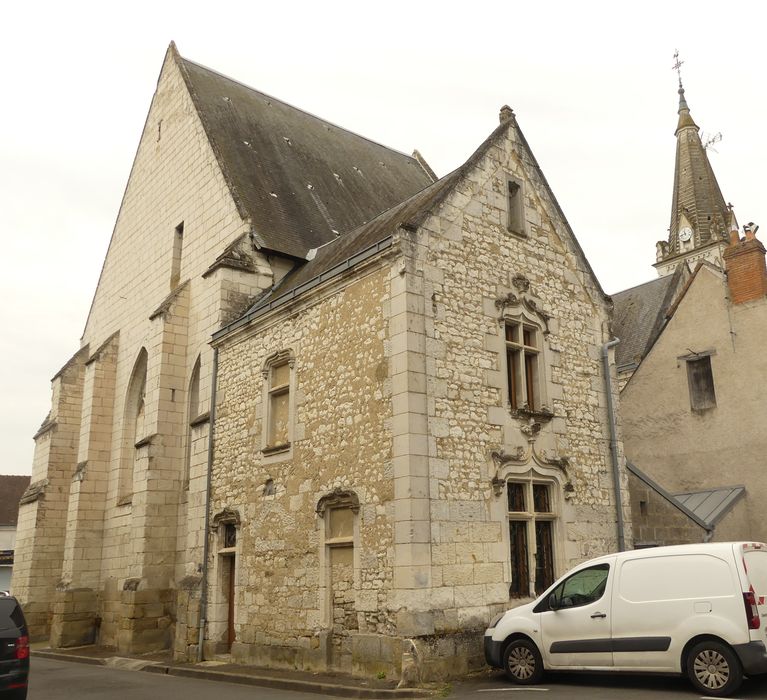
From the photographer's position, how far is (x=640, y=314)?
28.7 m

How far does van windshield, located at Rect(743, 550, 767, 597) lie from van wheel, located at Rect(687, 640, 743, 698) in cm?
70

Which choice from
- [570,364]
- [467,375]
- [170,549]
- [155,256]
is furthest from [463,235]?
[155,256]

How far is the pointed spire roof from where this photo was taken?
3894cm

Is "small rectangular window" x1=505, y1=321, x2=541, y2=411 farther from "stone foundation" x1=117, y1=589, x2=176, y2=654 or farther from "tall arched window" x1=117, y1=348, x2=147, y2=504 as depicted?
"tall arched window" x1=117, y1=348, x2=147, y2=504

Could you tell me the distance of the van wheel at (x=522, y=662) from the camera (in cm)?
872

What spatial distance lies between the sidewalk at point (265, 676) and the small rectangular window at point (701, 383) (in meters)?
11.0

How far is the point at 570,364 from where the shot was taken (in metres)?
12.5

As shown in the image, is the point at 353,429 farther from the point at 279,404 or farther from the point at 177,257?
the point at 177,257

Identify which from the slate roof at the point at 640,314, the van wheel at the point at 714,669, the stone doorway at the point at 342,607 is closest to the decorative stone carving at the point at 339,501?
the stone doorway at the point at 342,607

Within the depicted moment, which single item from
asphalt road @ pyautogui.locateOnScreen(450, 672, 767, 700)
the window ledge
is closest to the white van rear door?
asphalt road @ pyautogui.locateOnScreen(450, 672, 767, 700)

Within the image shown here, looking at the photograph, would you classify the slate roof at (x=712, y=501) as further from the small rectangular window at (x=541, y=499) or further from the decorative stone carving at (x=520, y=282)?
the decorative stone carving at (x=520, y=282)

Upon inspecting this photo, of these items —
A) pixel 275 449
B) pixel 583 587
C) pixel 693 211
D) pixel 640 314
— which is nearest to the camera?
pixel 583 587

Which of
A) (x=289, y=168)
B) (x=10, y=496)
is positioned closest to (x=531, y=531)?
(x=289, y=168)

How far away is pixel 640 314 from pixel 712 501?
14123 mm
